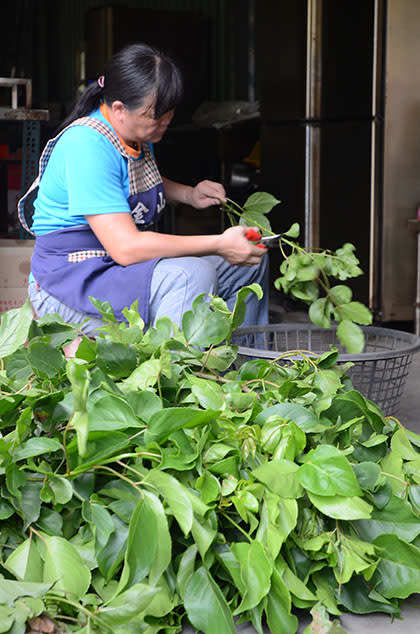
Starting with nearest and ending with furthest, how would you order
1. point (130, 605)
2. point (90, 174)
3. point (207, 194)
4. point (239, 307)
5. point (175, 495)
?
1. point (130, 605)
2. point (175, 495)
3. point (239, 307)
4. point (90, 174)
5. point (207, 194)

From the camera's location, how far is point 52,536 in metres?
0.92

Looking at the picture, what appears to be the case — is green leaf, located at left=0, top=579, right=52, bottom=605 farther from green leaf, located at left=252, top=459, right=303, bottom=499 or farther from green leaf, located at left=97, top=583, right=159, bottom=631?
green leaf, located at left=252, top=459, right=303, bottom=499

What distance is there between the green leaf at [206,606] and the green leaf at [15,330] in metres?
0.43

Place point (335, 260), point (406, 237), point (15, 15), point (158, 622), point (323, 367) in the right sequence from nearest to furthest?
point (158, 622), point (323, 367), point (335, 260), point (406, 237), point (15, 15)

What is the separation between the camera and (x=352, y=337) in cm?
166

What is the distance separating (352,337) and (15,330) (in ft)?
2.69

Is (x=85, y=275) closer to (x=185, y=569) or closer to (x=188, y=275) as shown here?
(x=188, y=275)

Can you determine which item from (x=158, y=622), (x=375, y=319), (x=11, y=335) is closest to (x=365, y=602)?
(x=158, y=622)

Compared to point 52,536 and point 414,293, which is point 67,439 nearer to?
point 52,536

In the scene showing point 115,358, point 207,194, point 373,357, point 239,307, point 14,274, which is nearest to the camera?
point 115,358

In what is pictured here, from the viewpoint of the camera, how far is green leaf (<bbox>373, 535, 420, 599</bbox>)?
0.95 m

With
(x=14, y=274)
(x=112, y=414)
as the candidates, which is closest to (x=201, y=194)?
(x=14, y=274)

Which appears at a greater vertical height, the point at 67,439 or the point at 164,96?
the point at 164,96

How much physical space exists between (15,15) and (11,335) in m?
7.15
